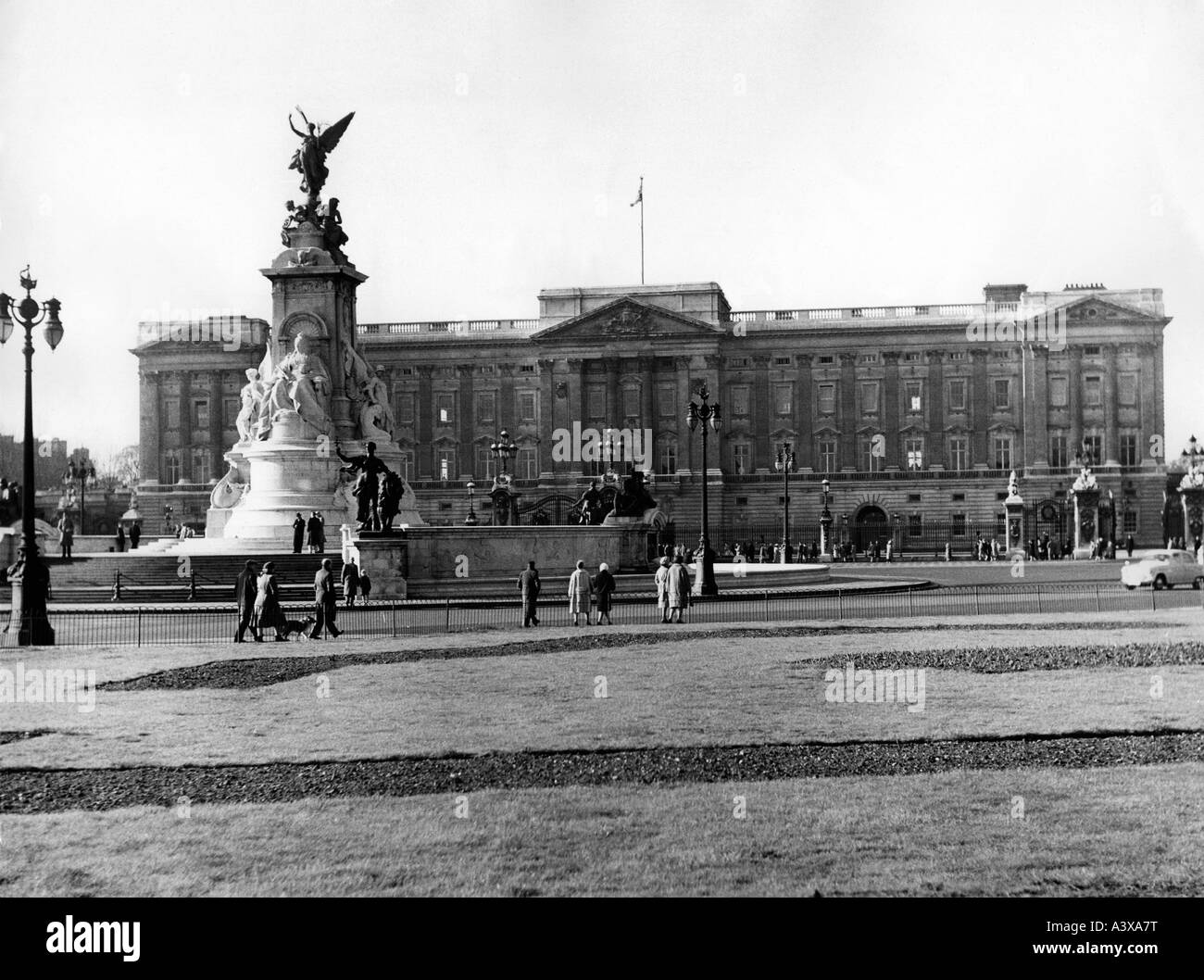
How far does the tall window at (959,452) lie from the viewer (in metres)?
99.8

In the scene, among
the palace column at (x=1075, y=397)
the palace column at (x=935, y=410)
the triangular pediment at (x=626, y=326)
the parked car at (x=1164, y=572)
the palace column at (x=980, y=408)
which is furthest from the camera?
the triangular pediment at (x=626, y=326)

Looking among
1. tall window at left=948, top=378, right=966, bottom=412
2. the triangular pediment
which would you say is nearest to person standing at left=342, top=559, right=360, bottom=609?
the triangular pediment

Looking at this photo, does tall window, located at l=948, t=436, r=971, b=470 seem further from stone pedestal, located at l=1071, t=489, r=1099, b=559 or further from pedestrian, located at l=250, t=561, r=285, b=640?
pedestrian, located at l=250, t=561, r=285, b=640

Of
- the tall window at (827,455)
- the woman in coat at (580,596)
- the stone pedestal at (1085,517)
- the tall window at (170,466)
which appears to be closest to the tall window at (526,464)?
the tall window at (827,455)

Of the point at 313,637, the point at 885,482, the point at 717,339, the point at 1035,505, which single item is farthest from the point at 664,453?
the point at 313,637

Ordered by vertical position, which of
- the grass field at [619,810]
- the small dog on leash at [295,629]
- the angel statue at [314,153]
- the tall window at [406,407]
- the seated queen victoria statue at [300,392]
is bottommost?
the small dog on leash at [295,629]

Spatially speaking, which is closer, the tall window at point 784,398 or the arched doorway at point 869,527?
the arched doorway at point 869,527

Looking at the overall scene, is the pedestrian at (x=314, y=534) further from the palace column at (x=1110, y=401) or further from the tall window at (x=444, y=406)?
the palace column at (x=1110, y=401)

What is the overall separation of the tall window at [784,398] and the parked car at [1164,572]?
6088 cm

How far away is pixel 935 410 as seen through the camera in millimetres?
100312

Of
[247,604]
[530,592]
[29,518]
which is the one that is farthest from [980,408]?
[29,518]

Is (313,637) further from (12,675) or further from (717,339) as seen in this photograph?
(717,339)
